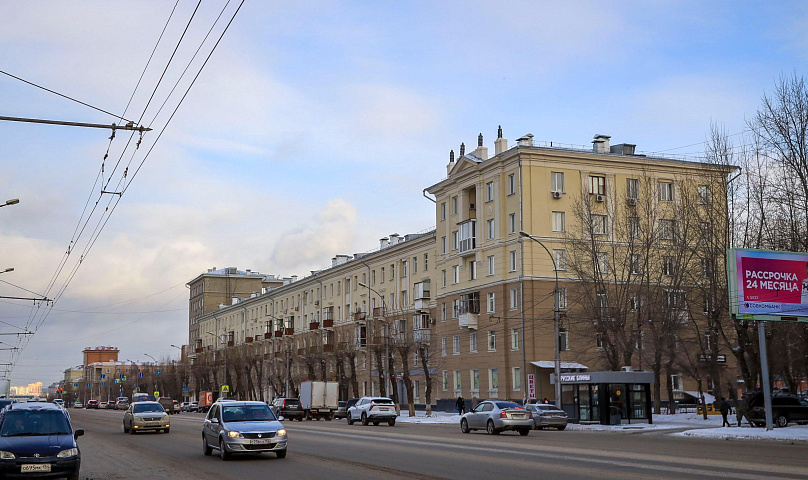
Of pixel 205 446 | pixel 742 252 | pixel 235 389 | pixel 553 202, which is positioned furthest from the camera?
pixel 235 389

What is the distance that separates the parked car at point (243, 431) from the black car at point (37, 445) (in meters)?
3.95

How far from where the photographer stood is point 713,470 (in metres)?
17.2

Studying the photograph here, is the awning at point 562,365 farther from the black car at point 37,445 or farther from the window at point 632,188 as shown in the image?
the black car at point 37,445

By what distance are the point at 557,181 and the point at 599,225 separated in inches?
193

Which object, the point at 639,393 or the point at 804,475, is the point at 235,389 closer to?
the point at 639,393

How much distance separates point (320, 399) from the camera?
212ft

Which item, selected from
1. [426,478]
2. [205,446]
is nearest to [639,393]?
[205,446]

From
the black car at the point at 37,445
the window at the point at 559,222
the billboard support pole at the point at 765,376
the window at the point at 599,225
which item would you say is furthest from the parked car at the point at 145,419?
the window at the point at 559,222

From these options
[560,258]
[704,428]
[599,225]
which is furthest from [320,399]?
[704,428]

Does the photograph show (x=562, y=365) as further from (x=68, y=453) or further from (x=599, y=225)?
(x=68, y=453)

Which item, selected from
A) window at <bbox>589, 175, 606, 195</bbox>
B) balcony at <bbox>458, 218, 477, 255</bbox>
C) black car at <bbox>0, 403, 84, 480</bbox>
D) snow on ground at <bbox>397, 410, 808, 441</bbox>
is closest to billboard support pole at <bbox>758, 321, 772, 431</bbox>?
snow on ground at <bbox>397, 410, 808, 441</bbox>

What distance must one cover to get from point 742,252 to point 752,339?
43.3ft

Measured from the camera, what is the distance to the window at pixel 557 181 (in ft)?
201

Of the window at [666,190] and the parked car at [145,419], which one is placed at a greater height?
the window at [666,190]
